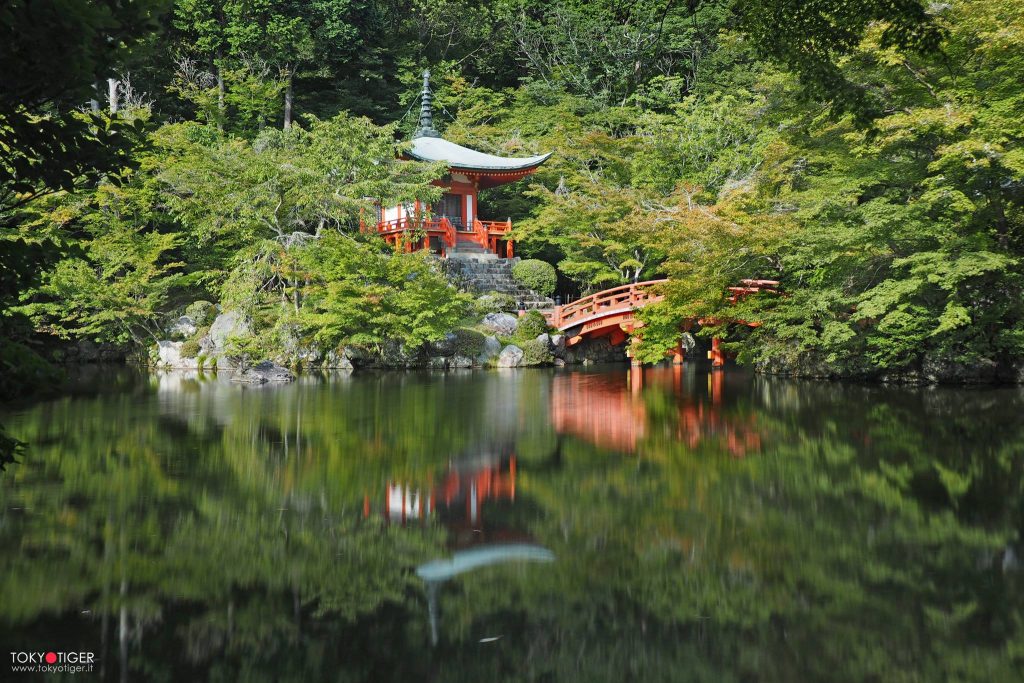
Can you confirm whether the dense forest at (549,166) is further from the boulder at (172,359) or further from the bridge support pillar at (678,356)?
the bridge support pillar at (678,356)

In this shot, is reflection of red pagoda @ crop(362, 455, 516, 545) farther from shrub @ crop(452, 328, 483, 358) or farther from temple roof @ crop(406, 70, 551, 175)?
temple roof @ crop(406, 70, 551, 175)

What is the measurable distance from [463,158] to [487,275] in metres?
3.53

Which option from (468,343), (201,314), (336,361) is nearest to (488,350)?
(468,343)

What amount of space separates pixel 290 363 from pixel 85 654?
46.7ft

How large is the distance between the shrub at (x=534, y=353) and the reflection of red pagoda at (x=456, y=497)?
11.4 metres

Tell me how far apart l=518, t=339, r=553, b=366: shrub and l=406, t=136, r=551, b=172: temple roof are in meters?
5.58

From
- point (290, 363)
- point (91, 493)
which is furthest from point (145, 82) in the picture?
point (91, 493)

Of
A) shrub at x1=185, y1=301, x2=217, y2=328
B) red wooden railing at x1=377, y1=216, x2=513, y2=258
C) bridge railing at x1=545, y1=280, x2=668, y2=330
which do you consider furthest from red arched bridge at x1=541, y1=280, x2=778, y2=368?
shrub at x1=185, y1=301, x2=217, y2=328

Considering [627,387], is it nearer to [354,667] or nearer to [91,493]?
[91,493]

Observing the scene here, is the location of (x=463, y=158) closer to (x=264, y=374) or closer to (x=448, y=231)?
(x=448, y=231)

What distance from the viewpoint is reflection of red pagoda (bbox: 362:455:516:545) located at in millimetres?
5004

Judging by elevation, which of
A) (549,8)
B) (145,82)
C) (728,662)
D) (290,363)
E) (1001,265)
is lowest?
(728,662)

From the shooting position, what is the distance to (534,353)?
18.2m

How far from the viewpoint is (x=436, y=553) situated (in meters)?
4.33
